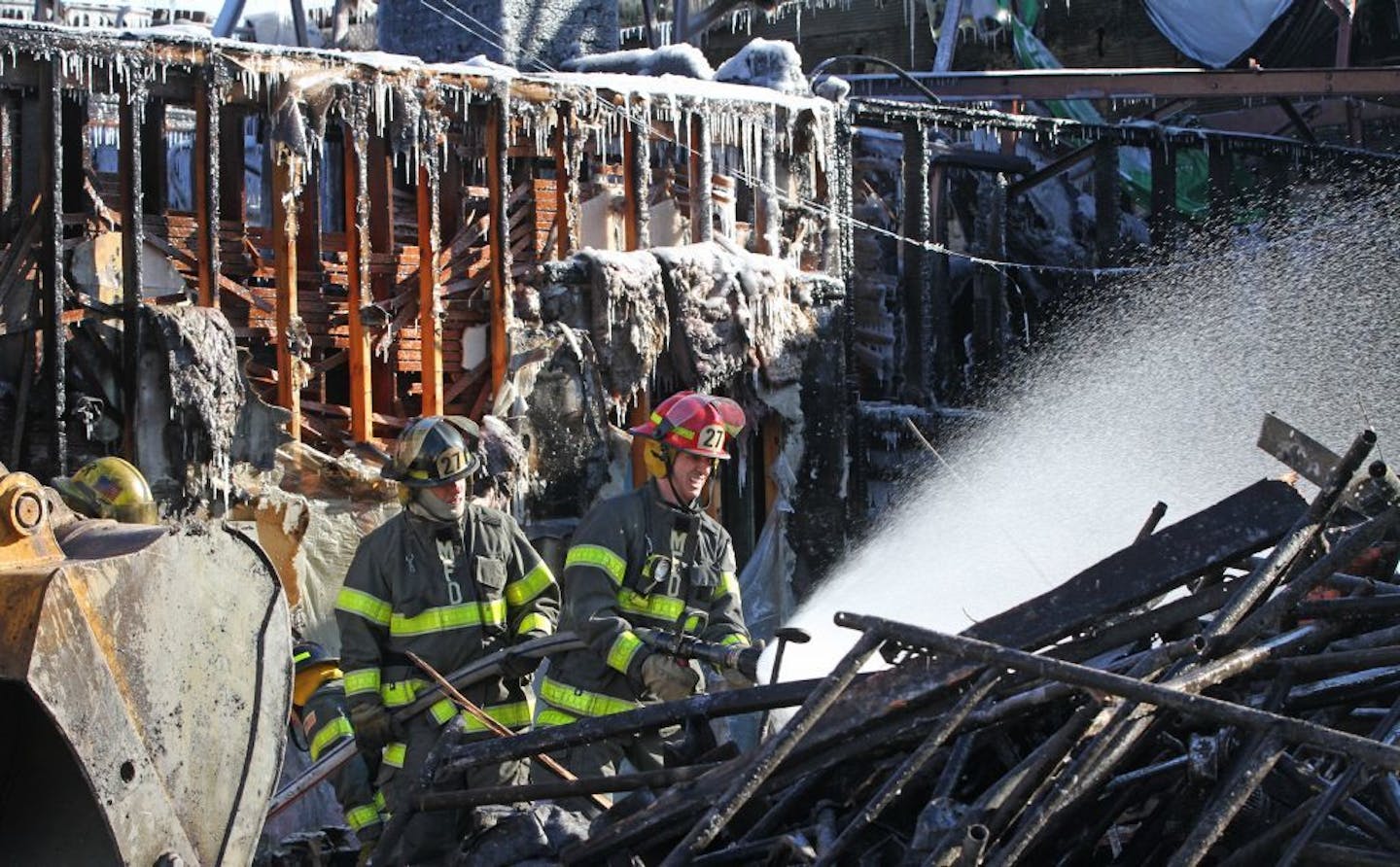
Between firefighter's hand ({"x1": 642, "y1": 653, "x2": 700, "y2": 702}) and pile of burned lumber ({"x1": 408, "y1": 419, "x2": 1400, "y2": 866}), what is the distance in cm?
70

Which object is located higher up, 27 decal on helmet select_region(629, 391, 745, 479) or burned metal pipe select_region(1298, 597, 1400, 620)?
27 decal on helmet select_region(629, 391, 745, 479)

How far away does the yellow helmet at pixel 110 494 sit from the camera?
26.7 ft

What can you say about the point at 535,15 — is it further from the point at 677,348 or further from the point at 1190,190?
the point at 1190,190

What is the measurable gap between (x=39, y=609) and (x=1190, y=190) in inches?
813

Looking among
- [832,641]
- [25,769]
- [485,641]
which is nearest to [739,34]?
[832,641]

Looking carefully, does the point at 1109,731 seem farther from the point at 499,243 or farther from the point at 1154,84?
the point at 1154,84

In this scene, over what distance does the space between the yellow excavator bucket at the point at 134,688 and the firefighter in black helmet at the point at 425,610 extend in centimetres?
213

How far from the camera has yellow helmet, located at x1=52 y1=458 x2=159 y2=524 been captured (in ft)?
26.7

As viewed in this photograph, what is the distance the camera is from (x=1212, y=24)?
25.7 m

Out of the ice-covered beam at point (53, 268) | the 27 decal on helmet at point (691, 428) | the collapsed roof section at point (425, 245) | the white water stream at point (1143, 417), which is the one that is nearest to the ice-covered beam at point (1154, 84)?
the white water stream at point (1143, 417)

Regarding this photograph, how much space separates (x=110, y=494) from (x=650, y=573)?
103 inches

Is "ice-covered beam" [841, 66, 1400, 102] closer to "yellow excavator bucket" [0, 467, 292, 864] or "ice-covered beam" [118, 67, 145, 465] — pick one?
"ice-covered beam" [118, 67, 145, 465]

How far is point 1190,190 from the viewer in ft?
75.4

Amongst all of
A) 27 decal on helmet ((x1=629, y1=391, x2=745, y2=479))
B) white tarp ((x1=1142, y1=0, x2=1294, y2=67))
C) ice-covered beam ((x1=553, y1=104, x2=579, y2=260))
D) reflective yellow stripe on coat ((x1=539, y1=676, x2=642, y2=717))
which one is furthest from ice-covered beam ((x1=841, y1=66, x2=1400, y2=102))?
reflective yellow stripe on coat ((x1=539, y1=676, x2=642, y2=717))
